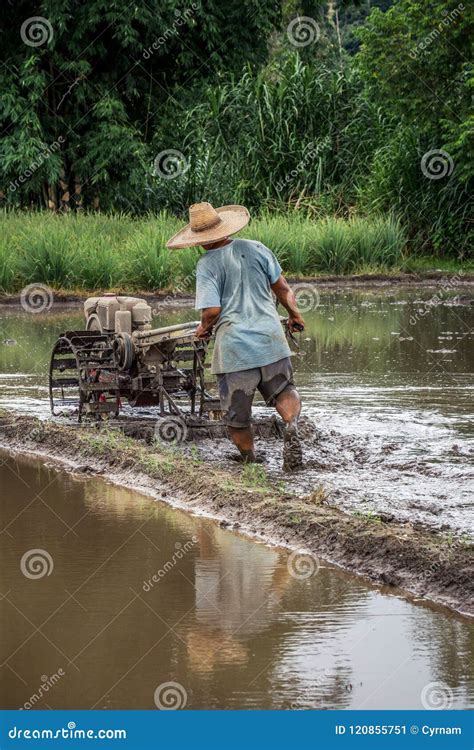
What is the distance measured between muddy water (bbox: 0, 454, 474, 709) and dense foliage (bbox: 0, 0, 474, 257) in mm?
16892

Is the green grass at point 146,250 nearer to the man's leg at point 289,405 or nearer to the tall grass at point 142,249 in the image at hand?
the tall grass at point 142,249

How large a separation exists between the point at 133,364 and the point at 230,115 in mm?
17244

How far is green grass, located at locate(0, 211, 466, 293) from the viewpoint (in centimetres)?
1948

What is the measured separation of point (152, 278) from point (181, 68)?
10169mm

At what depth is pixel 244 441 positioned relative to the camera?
8.20 meters

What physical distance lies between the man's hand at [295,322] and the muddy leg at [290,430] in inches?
16.3

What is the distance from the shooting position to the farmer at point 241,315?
306 inches

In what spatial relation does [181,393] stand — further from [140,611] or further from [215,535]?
[140,611]

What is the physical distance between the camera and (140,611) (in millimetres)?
5402

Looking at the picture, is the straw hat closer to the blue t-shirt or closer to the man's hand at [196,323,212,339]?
the blue t-shirt

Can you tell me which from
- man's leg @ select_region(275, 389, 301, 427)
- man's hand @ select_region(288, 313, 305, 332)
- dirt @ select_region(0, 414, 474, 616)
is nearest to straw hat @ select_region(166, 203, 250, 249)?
man's hand @ select_region(288, 313, 305, 332)

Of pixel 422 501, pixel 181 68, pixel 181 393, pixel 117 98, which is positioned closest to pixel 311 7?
pixel 181 68

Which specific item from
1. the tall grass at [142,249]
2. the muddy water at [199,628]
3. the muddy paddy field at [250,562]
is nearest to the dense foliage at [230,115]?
the tall grass at [142,249]

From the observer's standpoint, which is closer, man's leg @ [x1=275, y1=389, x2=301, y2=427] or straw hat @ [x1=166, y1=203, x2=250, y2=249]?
straw hat @ [x1=166, y1=203, x2=250, y2=249]
